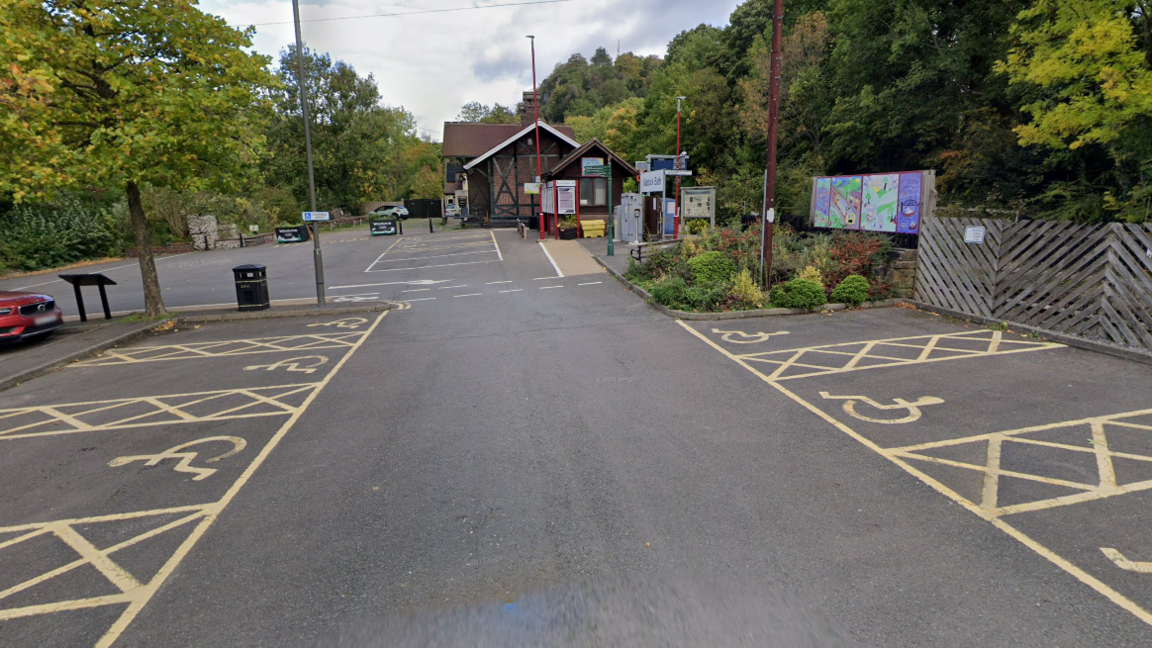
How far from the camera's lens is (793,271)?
13.3 m

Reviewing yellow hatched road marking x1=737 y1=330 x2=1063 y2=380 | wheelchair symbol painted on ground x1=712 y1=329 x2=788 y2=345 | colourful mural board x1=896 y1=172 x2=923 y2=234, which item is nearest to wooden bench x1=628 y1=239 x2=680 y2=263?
colourful mural board x1=896 y1=172 x2=923 y2=234

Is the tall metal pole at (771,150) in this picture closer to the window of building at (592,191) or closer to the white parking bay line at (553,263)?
the white parking bay line at (553,263)

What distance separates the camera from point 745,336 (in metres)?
10.5

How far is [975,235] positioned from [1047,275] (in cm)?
146

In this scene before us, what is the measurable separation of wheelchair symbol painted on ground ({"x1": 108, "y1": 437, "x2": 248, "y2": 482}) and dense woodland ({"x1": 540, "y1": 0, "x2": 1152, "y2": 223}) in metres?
14.0

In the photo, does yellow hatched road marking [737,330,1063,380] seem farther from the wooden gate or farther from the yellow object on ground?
the yellow object on ground

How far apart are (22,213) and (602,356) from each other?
31857 millimetres

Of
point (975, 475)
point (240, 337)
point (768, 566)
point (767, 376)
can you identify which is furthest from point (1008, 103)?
point (240, 337)

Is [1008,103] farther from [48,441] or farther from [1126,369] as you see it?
[48,441]

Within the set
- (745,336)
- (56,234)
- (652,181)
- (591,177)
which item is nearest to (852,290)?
(745,336)

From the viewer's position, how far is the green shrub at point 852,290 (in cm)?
1220

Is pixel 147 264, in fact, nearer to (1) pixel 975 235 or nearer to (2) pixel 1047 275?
(1) pixel 975 235

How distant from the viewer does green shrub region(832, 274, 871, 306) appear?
480 inches

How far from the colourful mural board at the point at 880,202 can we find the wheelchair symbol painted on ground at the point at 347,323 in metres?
11.9
